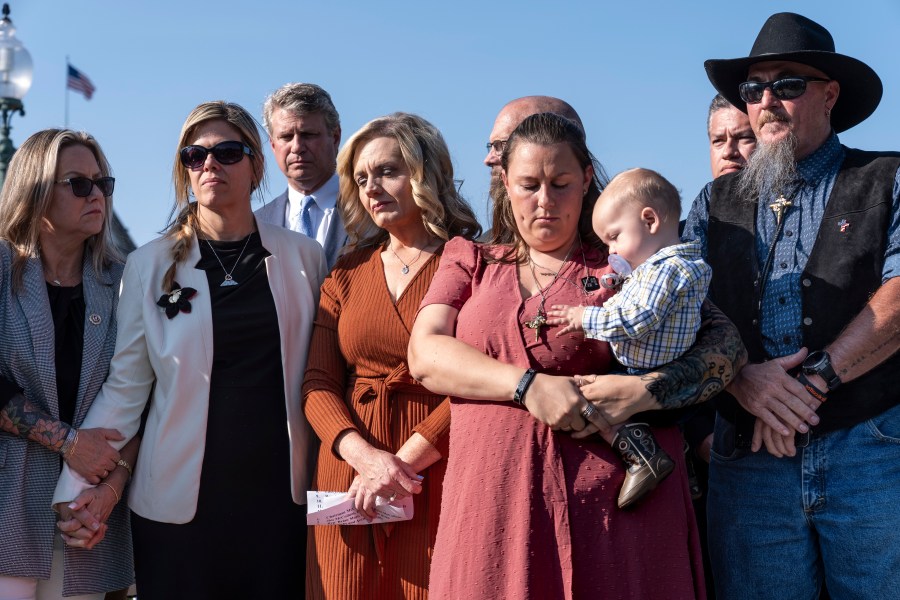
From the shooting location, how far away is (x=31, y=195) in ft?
14.6

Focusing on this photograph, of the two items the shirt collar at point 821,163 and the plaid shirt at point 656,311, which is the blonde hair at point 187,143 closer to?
the plaid shirt at point 656,311

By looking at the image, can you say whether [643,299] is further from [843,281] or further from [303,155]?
[303,155]

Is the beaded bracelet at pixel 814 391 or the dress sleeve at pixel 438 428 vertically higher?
the beaded bracelet at pixel 814 391

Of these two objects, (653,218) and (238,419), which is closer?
(653,218)

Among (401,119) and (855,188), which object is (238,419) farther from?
(855,188)

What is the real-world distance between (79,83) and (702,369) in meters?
19.0

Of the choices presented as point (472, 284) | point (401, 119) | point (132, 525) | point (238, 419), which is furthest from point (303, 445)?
point (401, 119)

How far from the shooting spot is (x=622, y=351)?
331 centimetres

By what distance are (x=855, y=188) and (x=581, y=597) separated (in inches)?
69.8

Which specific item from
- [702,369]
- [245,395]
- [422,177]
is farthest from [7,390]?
[702,369]

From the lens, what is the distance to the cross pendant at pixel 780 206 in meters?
3.82

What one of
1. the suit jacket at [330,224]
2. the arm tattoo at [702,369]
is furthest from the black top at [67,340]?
the arm tattoo at [702,369]

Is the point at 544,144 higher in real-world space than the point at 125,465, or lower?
higher

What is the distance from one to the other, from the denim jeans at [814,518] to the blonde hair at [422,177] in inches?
56.6
